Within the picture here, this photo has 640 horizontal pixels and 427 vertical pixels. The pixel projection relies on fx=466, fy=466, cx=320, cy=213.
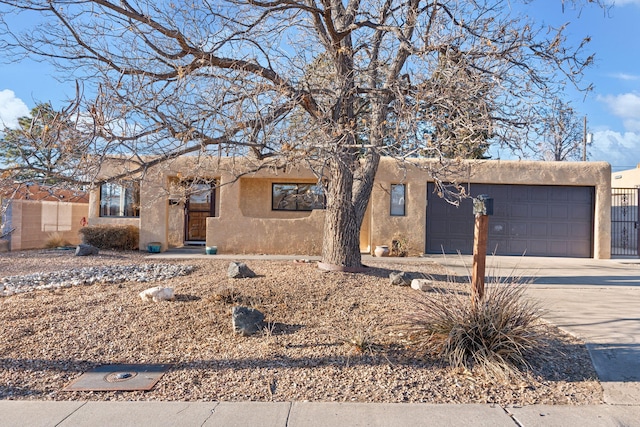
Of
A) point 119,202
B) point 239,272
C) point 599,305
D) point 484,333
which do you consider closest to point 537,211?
point 599,305

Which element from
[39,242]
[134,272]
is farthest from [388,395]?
[39,242]

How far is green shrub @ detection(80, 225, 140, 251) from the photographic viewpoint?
46.3 feet

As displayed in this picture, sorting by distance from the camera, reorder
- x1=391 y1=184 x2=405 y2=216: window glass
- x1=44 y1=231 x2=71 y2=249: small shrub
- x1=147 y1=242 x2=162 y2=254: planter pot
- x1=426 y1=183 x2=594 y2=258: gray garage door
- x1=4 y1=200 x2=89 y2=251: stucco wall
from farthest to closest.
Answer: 1. x1=44 y1=231 x2=71 y2=249: small shrub
2. x1=426 y1=183 x2=594 y2=258: gray garage door
3. x1=4 y1=200 x2=89 y2=251: stucco wall
4. x1=391 y1=184 x2=405 y2=216: window glass
5. x1=147 y1=242 x2=162 y2=254: planter pot

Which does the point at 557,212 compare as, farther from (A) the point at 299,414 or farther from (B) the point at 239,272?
(A) the point at 299,414

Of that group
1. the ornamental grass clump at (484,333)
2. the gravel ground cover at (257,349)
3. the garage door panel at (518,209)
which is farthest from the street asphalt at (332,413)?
the garage door panel at (518,209)

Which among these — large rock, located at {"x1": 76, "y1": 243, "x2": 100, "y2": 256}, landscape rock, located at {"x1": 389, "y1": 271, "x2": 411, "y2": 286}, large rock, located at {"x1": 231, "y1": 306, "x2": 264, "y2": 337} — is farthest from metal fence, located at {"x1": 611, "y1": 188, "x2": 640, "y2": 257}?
large rock, located at {"x1": 76, "y1": 243, "x2": 100, "y2": 256}

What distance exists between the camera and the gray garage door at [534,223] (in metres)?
15.2

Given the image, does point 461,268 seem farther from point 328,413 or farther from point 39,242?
point 39,242

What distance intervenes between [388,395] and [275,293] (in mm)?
3159

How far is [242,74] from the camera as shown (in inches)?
268

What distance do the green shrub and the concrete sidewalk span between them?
10.9m

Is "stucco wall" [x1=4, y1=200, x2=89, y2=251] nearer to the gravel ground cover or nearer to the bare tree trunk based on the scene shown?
the gravel ground cover

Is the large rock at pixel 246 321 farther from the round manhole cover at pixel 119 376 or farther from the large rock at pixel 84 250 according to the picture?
the large rock at pixel 84 250

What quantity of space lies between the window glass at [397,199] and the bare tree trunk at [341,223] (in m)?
6.06
